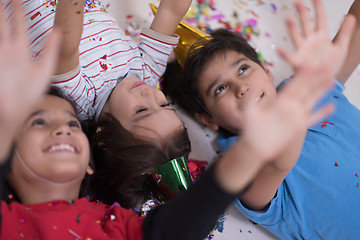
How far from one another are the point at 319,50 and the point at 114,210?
62cm

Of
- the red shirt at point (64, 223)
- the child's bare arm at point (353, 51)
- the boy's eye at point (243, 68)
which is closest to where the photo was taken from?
the red shirt at point (64, 223)

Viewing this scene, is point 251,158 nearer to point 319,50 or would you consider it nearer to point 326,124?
point 319,50

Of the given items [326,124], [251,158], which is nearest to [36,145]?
[251,158]

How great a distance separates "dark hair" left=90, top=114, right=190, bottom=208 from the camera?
1.01 meters

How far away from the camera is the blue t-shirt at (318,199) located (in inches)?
41.9

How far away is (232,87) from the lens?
113 centimetres

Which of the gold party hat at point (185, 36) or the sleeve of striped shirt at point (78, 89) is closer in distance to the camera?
the sleeve of striped shirt at point (78, 89)

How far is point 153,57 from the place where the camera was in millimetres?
1289

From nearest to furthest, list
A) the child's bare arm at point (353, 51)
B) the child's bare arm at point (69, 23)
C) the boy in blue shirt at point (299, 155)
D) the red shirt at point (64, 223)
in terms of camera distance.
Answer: the red shirt at point (64, 223) < the child's bare arm at point (69, 23) < the boy in blue shirt at point (299, 155) < the child's bare arm at point (353, 51)

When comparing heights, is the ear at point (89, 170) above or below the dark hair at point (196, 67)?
below

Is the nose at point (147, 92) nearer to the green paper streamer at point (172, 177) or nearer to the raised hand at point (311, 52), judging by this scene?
the green paper streamer at point (172, 177)

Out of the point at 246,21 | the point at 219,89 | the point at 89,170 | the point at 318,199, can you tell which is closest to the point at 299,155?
the point at 318,199

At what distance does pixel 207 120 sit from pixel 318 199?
1.51 ft

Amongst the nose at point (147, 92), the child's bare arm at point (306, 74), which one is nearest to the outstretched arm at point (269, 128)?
the child's bare arm at point (306, 74)
